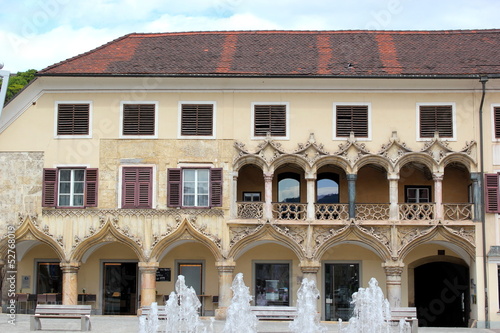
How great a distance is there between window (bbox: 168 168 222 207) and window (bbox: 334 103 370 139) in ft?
15.8

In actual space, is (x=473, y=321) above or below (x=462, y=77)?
below

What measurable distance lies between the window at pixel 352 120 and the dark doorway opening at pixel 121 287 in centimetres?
986

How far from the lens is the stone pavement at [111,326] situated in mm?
25297

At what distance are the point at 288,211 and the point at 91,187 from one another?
7.43 metres

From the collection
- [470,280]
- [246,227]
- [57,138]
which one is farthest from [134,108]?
[470,280]

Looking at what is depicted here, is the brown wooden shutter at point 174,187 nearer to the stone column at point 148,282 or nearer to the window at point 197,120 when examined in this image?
the window at point 197,120

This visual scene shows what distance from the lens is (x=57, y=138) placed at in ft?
104

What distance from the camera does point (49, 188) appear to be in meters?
31.4

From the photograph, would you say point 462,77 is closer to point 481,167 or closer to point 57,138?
point 481,167

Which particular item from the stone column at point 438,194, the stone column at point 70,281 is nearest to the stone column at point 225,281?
the stone column at point 70,281

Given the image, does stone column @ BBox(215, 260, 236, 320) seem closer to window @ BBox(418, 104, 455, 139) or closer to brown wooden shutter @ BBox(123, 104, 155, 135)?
brown wooden shutter @ BBox(123, 104, 155, 135)

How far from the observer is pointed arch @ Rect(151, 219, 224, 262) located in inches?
1211

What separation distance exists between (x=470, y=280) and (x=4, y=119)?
18593 millimetres

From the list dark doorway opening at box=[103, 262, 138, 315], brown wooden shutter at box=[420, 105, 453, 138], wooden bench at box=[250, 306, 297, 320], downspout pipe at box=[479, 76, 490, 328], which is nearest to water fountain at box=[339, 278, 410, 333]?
wooden bench at box=[250, 306, 297, 320]
